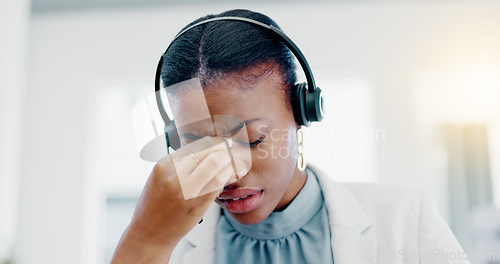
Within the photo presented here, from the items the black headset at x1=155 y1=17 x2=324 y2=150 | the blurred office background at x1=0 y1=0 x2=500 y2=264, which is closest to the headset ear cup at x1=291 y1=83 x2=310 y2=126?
the black headset at x1=155 y1=17 x2=324 y2=150

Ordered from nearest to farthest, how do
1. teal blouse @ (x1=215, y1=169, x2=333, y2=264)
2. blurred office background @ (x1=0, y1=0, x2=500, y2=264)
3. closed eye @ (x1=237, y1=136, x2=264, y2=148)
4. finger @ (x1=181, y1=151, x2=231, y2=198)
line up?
finger @ (x1=181, y1=151, x2=231, y2=198), closed eye @ (x1=237, y1=136, x2=264, y2=148), teal blouse @ (x1=215, y1=169, x2=333, y2=264), blurred office background @ (x1=0, y1=0, x2=500, y2=264)

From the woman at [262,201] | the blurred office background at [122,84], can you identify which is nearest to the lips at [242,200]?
the woman at [262,201]

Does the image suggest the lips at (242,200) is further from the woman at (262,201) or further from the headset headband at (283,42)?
the headset headband at (283,42)

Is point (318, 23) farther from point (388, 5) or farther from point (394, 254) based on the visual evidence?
point (394, 254)

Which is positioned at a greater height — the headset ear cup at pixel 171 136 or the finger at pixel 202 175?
the headset ear cup at pixel 171 136

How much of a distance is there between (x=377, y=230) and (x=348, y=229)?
2.0 inches

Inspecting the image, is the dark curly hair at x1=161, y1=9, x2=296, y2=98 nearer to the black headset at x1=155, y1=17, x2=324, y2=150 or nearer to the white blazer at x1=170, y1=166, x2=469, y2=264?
the black headset at x1=155, y1=17, x2=324, y2=150

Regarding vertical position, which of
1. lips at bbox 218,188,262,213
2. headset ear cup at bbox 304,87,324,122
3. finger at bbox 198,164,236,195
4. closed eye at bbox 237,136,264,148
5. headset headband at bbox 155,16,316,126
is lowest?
lips at bbox 218,188,262,213

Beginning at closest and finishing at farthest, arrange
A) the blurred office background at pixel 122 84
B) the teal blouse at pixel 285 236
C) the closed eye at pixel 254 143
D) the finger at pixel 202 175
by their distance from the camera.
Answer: the finger at pixel 202 175, the closed eye at pixel 254 143, the teal blouse at pixel 285 236, the blurred office background at pixel 122 84

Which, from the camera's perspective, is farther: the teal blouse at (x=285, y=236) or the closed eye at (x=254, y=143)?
the teal blouse at (x=285, y=236)

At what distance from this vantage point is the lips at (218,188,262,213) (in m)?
0.58

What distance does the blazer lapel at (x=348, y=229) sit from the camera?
1.98 ft

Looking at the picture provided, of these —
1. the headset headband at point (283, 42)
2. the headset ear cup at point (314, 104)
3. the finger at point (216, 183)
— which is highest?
the headset headband at point (283, 42)

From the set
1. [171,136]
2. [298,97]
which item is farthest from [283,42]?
[171,136]
